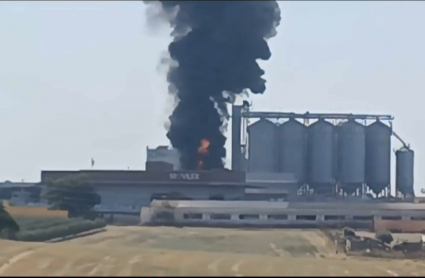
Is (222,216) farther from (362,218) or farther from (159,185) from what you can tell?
(159,185)

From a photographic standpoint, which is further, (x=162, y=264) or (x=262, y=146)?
(x=262, y=146)

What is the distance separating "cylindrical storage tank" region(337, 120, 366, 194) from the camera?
375 ft

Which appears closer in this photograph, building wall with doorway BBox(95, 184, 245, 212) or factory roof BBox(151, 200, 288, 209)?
factory roof BBox(151, 200, 288, 209)

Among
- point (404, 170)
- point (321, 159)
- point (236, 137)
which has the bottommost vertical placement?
point (404, 170)

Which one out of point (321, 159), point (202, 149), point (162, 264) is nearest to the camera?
point (162, 264)

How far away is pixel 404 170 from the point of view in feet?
381

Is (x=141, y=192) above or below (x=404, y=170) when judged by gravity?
below

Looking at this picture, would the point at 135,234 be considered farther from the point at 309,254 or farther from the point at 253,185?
the point at 253,185

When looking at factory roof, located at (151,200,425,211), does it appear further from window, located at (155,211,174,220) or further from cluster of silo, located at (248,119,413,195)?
cluster of silo, located at (248,119,413,195)

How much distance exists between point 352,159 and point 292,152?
24.3ft

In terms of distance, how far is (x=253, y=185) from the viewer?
10550 centimetres

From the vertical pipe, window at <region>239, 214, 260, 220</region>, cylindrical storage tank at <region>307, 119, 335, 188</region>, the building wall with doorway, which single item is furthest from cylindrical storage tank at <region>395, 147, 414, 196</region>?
window at <region>239, 214, 260, 220</region>

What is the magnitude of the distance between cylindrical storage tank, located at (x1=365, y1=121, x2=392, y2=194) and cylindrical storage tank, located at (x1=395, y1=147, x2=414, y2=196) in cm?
135

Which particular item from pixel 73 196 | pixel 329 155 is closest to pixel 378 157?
pixel 329 155
